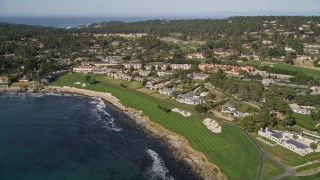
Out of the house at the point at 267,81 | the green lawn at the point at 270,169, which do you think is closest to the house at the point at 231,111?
the green lawn at the point at 270,169

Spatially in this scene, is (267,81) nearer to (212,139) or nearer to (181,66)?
(181,66)

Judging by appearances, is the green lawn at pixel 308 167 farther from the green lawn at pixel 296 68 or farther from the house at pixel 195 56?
the house at pixel 195 56

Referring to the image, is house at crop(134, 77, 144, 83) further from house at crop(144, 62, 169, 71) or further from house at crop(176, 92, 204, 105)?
house at crop(176, 92, 204, 105)

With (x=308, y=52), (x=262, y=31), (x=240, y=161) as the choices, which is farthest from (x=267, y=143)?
(x=262, y=31)

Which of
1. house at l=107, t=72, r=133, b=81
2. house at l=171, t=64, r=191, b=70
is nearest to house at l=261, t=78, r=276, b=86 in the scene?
house at l=171, t=64, r=191, b=70

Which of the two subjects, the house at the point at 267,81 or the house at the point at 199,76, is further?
the house at the point at 199,76
